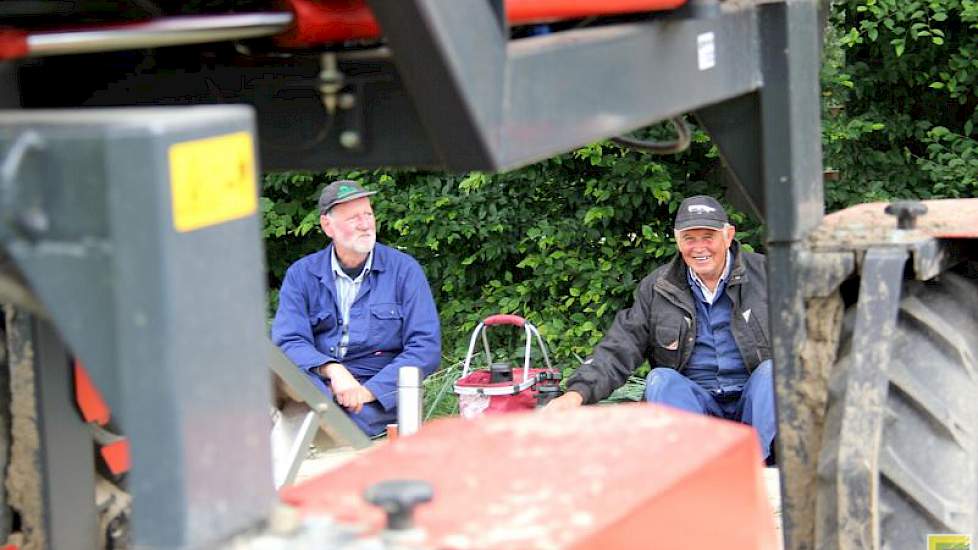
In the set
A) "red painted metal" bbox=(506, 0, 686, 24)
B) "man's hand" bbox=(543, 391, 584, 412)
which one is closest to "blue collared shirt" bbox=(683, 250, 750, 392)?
"man's hand" bbox=(543, 391, 584, 412)

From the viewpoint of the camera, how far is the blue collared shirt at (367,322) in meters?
6.08

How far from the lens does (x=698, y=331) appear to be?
5.69 meters

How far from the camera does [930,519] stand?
2721mm

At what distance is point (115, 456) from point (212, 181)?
3.40 ft

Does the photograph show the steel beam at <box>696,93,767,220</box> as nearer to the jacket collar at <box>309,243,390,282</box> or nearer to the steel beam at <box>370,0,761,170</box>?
the steel beam at <box>370,0,761,170</box>

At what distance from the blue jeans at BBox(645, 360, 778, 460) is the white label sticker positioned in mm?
2864

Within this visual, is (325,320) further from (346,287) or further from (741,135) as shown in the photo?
(741,135)

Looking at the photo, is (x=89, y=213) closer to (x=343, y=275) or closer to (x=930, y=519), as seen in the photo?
(x=930, y=519)

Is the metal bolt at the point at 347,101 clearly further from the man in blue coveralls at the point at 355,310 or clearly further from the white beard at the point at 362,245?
the white beard at the point at 362,245

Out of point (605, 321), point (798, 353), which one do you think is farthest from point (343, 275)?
point (798, 353)

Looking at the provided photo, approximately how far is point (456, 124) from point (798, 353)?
1.37 m

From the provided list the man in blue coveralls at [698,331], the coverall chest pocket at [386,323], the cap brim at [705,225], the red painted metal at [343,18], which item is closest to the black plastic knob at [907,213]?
the red painted metal at [343,18]

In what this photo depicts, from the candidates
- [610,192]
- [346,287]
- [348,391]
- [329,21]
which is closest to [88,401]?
[329,21]

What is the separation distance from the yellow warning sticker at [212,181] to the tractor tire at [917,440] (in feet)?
5.14
